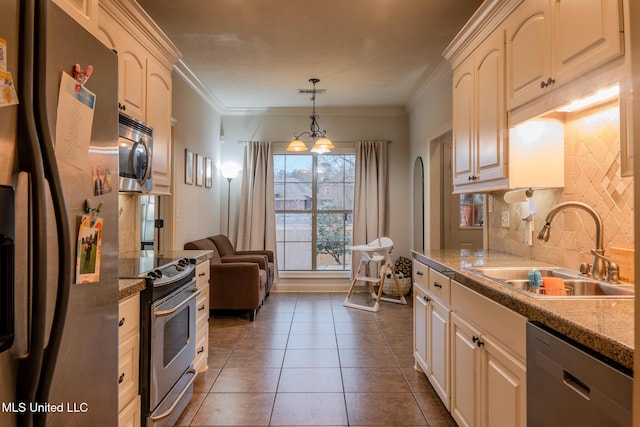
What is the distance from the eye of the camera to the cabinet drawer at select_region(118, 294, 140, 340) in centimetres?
153

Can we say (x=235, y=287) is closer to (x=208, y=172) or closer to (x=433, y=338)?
(x=208, y=172)

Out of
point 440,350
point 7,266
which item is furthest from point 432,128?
point 7,266

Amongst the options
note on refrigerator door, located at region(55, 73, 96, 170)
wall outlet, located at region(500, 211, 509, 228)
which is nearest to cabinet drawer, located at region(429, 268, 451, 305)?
wall outlet, located at region(500, 211, 509, 228)

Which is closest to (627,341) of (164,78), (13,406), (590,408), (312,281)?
(590,408)

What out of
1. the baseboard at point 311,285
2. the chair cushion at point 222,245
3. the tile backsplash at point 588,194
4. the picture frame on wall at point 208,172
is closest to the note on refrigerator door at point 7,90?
the tile backsplash at point 588,194

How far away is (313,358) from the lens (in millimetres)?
2990

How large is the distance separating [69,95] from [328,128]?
4.75m

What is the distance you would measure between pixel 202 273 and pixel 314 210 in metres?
3.05

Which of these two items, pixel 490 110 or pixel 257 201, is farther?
pixel 257 201

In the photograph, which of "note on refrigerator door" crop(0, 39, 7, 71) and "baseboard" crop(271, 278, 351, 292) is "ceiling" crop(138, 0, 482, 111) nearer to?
"note on refrigerator door" crop(0, 39, 7, 71)

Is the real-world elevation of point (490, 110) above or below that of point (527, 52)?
below

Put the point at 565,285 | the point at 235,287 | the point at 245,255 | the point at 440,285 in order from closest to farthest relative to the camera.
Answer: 1. the point at 565,285
2. the point at 440,285
3. the point at 235,287
4. the point at 245,255

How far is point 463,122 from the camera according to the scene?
2541 millimetres

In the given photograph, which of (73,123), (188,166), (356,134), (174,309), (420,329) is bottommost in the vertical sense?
(420,329)
